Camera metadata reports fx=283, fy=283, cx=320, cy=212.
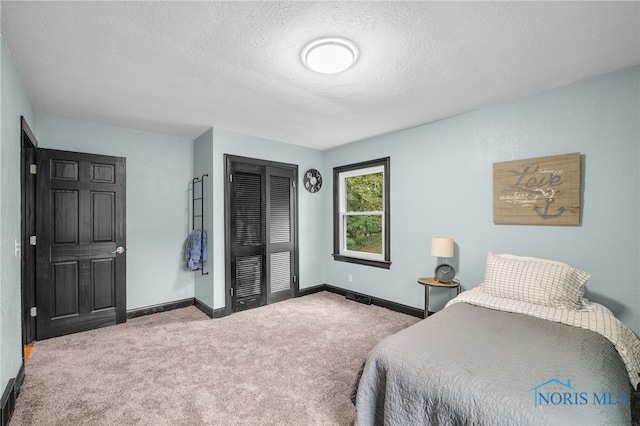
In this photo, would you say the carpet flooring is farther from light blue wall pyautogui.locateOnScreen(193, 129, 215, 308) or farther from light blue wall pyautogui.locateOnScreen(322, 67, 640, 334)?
light blue wall pyautogui.locateOnScreen(322, 67, 640, 334)

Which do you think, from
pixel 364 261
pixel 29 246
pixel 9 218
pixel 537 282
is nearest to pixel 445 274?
pixel 537 282

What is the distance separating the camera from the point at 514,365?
1486mm

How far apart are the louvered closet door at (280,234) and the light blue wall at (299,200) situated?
192mm

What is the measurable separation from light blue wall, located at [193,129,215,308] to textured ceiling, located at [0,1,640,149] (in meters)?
0.74

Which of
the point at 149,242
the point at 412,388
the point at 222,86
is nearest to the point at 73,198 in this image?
the point at 149,242

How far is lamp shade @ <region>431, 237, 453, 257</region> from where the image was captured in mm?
3180

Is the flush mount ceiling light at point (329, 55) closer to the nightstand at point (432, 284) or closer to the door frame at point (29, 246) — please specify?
the nightstand at point (432, 284)

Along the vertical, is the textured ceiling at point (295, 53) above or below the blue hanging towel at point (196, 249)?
above

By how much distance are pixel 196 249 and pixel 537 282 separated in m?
3.80

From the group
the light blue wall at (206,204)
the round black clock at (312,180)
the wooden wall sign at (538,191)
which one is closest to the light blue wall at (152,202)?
the light blue wall at (206,204)

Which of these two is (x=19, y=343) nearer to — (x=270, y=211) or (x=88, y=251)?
(x=88, y=251)

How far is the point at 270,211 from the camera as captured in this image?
4.38 meters

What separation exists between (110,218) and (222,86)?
231 centimetres

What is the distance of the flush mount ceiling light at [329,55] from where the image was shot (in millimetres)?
1901
